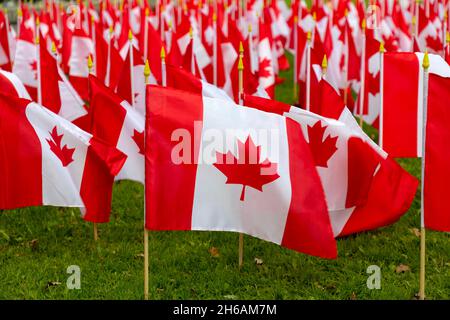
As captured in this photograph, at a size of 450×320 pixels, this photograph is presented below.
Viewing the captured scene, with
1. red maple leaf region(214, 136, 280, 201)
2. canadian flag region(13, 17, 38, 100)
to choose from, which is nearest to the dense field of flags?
red maple leaf region(214, 136, 280, 201)

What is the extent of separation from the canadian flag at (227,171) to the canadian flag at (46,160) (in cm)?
90

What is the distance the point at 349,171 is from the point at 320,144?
349 mm

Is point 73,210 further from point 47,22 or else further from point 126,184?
point 47,22

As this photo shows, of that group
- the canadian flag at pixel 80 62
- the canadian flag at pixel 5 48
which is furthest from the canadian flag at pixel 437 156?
the canadian flag at pixel 5 48

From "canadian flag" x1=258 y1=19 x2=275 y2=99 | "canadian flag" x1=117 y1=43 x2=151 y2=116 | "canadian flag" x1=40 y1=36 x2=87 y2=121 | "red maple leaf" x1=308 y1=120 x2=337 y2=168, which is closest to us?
"red maple leaf" x1=308 y1=120 x2=337 y2=168

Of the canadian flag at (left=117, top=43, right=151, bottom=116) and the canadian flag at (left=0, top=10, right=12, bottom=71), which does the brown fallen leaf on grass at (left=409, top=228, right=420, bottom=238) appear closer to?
the canadian flag at (left=117, top=43, right=151, bottom=116)

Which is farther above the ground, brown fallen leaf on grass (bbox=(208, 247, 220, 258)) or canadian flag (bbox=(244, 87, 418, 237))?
canadian flag (bbox=(244, 87, 418, 237))

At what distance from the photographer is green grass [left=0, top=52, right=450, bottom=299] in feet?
21.9

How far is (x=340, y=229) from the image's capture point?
7.45m

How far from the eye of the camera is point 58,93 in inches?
341

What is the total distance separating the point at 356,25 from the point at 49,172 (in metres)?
8.79

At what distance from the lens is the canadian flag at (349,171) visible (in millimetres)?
6891

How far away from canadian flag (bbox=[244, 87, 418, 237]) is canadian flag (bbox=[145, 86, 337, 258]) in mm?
791
